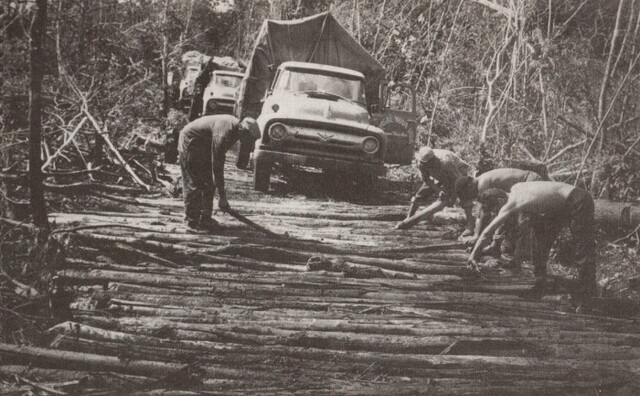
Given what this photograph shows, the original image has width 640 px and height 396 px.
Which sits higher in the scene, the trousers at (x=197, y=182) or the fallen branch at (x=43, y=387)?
the trousers at (x=197, y=182)

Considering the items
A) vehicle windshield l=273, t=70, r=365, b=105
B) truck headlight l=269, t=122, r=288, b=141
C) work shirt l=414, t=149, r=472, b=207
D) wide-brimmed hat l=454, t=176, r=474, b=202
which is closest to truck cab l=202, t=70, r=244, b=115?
vehicle windshield l=273, t=70, r=365, b=105

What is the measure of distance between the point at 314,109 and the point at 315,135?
0.66 m

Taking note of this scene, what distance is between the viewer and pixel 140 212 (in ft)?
25.1

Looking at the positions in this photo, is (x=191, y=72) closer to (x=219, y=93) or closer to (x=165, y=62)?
(x=165, y=62)

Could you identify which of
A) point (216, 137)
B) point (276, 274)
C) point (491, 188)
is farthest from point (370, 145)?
point (276, 274)

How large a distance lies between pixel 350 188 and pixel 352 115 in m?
1.30

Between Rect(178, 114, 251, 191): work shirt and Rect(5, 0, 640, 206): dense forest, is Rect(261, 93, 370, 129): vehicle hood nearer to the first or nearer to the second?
Rect(5, 0, 640, 206): dense forest

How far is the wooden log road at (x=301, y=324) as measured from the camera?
12.2 ft

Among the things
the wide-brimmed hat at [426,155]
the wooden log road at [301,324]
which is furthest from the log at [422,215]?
the wooden log road at [301,324]

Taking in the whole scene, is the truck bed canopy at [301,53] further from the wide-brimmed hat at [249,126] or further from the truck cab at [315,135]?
the wide-brimmed hat at [249,126]

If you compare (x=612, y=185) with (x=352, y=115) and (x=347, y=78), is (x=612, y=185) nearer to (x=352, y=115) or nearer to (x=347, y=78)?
(x=352, y=115)

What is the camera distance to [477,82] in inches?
601

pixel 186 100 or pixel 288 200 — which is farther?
pixel 186 100

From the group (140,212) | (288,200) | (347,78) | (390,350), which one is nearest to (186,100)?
(347,78)
